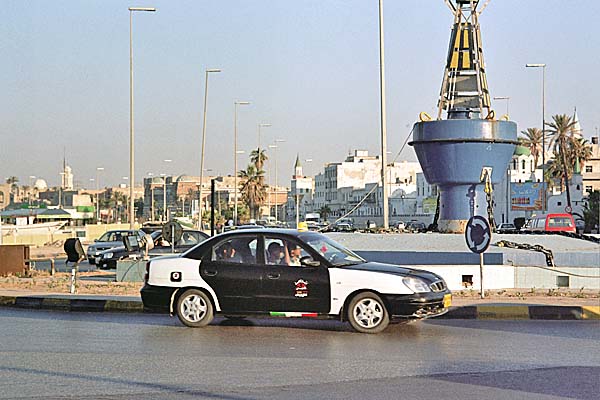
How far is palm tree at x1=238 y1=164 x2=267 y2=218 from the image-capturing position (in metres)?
98.6

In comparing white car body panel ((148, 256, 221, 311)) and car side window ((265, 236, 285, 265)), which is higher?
car side window ((265, 236, 285, 265))

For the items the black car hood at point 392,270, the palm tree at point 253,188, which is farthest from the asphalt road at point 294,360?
the palm tree at point 253,188

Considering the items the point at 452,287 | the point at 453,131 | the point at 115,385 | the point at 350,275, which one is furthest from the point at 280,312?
the point at 453,131

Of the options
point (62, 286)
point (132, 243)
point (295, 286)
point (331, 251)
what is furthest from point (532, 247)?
point (132, 243)

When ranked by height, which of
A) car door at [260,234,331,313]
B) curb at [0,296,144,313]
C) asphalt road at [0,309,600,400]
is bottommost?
asphalt road at [0,309,600,400]

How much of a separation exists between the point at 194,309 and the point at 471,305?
4652 millimetres

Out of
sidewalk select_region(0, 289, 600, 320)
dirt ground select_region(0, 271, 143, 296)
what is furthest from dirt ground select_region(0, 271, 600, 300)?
sidewalk select_region(0, 289, 600, 320)

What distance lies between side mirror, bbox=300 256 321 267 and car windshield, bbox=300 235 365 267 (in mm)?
181

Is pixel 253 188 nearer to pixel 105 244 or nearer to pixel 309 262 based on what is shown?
pixel 105 244

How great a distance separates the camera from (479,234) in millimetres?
16562

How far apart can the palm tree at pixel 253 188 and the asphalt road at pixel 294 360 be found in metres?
83.4

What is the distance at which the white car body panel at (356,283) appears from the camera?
43.0 ft

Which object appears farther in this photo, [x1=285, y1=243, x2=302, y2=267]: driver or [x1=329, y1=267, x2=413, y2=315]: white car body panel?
[x1=285, y1=243, x2=302, y2=267]: driver

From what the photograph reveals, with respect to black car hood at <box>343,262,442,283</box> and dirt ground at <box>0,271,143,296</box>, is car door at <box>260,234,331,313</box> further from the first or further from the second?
dirt ground at <box>0,271,143,296</box>
